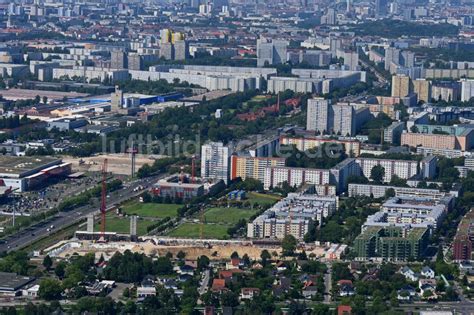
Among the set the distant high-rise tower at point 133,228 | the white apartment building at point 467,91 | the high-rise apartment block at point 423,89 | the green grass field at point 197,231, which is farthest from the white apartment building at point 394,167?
the white apartment building at point 467,91

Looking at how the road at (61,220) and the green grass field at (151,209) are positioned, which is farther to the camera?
the green grass field at (151,209)

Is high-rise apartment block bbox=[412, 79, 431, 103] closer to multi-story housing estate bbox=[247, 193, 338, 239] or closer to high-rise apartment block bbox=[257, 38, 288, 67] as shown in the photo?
high-rise apartment block bbox=[257, 38, 288, 67]

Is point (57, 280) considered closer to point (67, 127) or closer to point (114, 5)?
point (67, 127)

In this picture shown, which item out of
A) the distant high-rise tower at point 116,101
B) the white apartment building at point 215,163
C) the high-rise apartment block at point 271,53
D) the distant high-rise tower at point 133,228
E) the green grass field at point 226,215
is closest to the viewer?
the distant high-rise tower at point 133,228

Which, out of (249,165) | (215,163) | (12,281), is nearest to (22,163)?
(215,163)

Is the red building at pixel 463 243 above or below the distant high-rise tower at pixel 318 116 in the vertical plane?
below

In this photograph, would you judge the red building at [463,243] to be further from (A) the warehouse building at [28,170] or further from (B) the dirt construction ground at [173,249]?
(A) the warehouse building at [28,170]

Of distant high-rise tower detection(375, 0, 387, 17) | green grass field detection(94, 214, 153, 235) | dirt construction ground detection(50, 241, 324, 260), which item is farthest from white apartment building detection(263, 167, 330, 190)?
distant high-rise tower detection(375, 0, 387, 17)
